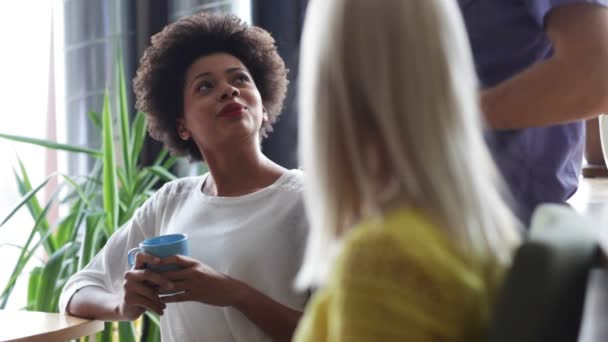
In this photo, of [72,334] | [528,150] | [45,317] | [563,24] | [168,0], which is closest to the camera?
[563,24]

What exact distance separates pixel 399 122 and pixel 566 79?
0.92ft

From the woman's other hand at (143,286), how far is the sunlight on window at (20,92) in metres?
1.63

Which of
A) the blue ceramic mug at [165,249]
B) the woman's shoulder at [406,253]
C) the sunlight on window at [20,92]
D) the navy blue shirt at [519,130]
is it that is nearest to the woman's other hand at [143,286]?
the blue ceramic mug at [165,249]

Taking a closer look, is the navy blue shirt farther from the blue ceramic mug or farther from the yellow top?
the blue ceramic mug

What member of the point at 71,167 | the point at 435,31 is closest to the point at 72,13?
the point at 71,167

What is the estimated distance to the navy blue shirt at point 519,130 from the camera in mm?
1098

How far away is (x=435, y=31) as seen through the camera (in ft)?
2.65

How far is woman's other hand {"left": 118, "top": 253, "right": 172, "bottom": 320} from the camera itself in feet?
4.84

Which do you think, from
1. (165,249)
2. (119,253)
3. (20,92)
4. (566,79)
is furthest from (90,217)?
(566,79)

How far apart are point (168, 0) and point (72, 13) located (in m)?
0.34

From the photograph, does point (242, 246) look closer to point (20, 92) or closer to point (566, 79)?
point (566, 79)

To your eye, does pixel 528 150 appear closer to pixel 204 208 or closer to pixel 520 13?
pixel 520 13

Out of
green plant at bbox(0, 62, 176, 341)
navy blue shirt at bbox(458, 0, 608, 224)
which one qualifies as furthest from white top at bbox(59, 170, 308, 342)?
navy blue shirt at bbox(458, 0, 608, 224)

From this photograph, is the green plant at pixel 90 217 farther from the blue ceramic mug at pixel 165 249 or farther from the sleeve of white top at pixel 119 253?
the blue ceramic mug at pixel 165 249
